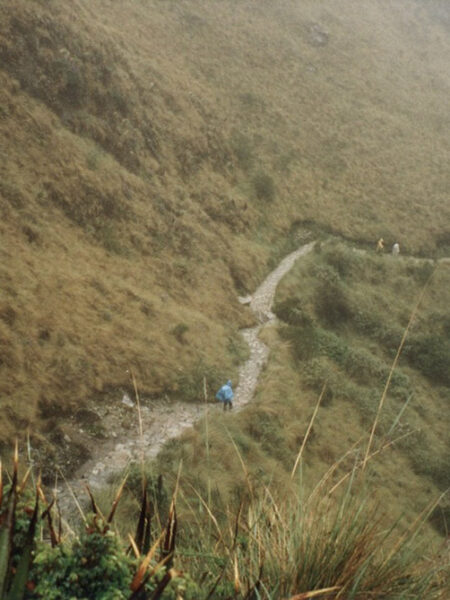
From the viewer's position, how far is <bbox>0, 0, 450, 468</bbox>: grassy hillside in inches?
590

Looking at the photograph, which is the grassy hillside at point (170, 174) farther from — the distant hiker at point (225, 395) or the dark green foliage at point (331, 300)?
the dark green foliage at point (331, 300)

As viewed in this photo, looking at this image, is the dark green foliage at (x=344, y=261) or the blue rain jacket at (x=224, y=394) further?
the dark green foliage at (x=344, y=261)

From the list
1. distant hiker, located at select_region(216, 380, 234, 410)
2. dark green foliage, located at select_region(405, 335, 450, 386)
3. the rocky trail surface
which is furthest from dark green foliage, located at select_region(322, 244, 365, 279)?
distant hiker, located at select_region(216, 380, 234, 410)

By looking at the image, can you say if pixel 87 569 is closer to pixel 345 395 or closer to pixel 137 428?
pixel 137 428

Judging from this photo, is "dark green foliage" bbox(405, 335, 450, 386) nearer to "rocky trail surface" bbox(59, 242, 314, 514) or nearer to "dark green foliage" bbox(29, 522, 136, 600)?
"rocky trail surface" bbox(59, 242, 314, 514)

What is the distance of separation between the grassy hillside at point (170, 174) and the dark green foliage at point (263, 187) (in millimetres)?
191

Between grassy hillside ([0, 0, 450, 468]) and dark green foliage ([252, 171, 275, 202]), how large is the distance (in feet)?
0.63

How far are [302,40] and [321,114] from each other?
1189 cm

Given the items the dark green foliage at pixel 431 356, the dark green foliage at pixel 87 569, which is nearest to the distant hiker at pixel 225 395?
the dark green foliage at pixel 87 569

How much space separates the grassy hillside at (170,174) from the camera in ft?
49.2

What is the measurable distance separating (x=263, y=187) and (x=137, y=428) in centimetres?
2140

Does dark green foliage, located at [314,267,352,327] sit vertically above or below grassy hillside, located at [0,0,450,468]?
below

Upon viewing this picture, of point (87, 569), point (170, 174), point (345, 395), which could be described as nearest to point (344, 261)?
point (345, 395)

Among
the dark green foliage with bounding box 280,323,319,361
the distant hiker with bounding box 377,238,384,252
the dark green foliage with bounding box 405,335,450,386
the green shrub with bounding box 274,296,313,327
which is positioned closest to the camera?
the dark green foliage with bounding box 280,323,319,361
